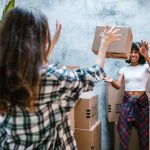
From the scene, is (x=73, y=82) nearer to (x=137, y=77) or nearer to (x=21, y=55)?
(x=21, y=55)

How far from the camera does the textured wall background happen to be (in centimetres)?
323

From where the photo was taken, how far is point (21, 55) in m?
0.99

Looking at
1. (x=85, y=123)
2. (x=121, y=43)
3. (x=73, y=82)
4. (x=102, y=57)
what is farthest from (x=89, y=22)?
(x=73, y=82)

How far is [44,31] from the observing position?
3.48 feet

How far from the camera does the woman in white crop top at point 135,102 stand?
284cm

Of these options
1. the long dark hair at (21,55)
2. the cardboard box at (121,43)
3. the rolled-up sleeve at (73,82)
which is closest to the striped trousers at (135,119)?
the cardboard box at (121,43)

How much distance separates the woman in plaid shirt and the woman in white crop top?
5.73 ft

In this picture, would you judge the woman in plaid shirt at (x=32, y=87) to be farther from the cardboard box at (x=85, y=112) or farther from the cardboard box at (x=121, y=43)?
the cardboard box at (x=85, y=112)

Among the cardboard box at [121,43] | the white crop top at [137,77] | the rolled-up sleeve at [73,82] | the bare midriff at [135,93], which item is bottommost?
the bare midriff at [135,93]

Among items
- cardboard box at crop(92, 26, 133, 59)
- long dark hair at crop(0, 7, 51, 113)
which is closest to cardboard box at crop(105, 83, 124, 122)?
cardboard box at crop(92, 26, 133, 59)

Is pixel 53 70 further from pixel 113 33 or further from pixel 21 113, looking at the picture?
pixel 113 33

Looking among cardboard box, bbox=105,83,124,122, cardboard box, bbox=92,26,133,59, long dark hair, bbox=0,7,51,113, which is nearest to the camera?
long dark hair, bbox=0,7,51,113

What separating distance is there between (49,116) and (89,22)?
2.39 metres

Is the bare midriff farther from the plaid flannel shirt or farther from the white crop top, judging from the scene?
the plaid flannel shirt
